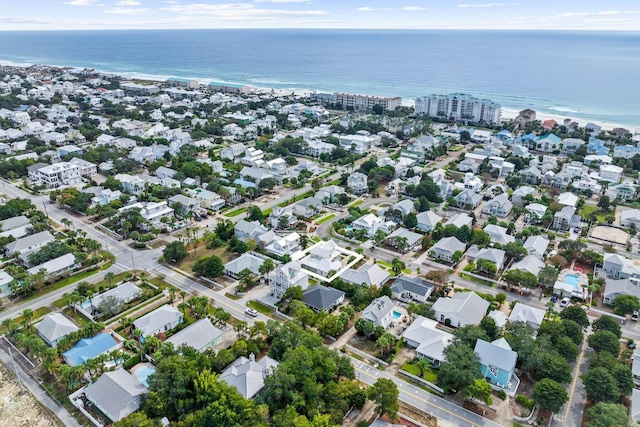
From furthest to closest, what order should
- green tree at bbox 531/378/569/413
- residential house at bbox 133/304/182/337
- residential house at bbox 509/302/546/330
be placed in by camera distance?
residential house at bbox 509/302/546/330 < residential house at bbox 133/304/182/337 < green tree at bbox 531/378/569/413

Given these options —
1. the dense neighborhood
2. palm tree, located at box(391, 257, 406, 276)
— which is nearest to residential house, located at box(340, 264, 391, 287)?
the dense neighborhood

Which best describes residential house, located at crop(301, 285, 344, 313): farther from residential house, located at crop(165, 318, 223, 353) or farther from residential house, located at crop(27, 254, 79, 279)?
residential house, located at crop(27, 254, 79, 279)

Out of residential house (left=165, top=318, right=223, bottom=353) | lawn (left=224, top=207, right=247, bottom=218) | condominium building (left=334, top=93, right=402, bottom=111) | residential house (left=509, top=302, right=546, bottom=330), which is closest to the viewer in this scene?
residential house (left=165, top=318, right=223, bottom=353)

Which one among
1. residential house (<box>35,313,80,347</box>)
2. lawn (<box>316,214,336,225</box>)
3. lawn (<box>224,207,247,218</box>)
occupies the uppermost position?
residential house (<box>35,313,80,347</box>)

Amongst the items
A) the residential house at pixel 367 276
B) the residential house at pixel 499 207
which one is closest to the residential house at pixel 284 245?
the residential house at pixel 367 276

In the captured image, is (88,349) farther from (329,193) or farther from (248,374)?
(329,193)

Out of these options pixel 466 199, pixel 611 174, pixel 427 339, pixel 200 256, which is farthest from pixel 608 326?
pixel 611 174
